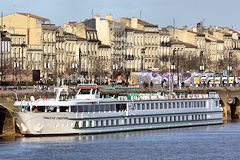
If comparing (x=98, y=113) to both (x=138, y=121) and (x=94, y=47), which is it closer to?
(x=138, y=121)

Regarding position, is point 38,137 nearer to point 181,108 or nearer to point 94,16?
point 181,108

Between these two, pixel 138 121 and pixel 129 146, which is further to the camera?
pixel 138 121

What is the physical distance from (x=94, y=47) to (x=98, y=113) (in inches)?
3205

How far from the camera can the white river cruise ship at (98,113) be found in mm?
Answer: 81625

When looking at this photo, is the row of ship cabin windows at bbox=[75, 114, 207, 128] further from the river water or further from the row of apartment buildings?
the row of apartment buildings

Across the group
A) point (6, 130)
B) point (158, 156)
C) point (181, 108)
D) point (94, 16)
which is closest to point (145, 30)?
point (94, 16)

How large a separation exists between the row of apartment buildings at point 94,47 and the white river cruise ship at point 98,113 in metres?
31.5

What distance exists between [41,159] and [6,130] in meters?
17.2

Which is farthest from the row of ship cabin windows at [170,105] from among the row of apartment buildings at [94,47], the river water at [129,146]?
the row of apartment buildings at [94,47]

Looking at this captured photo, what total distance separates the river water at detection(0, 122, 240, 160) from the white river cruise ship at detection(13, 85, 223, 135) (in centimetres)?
110

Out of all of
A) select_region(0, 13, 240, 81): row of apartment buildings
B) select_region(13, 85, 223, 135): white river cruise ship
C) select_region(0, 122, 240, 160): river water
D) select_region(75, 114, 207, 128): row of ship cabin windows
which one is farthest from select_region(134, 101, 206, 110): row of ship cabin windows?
select_region(0, 13, 240, 81): row of apartment buildings

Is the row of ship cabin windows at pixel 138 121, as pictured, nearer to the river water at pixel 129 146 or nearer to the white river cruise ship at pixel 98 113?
the white river cruise ship at pixel 98 113

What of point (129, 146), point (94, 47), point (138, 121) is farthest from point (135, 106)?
point (94, 47)

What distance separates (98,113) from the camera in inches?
3334
